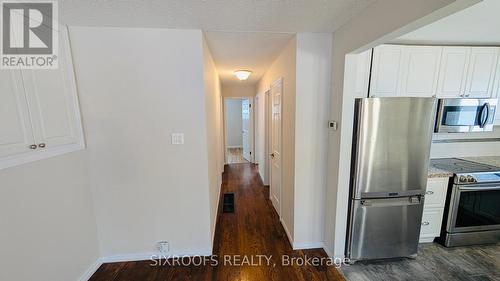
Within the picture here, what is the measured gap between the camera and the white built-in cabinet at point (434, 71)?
1.99 metres

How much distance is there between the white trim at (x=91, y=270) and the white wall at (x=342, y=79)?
8.11ft

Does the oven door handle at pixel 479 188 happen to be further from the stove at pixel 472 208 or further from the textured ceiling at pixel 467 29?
the textured ceiling at pixel 467 29

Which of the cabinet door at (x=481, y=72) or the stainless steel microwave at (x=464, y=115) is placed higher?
the cabinet door at (x=481, y=72)

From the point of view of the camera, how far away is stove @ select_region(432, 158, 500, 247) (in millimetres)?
2024

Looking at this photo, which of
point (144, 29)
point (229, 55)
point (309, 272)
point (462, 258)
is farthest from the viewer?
point (229, 55)

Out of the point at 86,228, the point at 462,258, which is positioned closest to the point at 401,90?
the point at 462,258

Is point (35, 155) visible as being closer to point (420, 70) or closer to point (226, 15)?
point (226, 15)

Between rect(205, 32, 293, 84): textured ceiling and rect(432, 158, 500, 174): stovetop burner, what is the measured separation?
242 cm

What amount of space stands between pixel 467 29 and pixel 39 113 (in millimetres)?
3896

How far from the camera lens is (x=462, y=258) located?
6.56 feet

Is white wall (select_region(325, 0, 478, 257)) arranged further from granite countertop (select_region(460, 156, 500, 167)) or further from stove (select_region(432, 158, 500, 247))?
granite countertop (select_region(460, 156, 500, 167))

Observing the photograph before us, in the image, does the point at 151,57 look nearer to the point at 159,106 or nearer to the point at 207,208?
the point at 159,106

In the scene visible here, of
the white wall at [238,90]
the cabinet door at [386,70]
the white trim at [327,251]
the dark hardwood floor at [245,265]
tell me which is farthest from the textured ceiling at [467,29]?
the white wall at [238,90]

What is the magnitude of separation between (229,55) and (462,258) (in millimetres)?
3643
